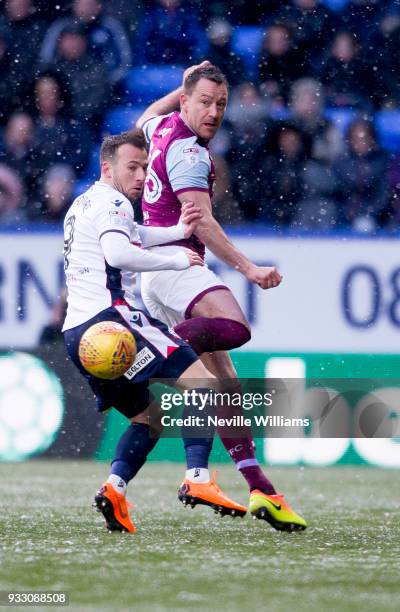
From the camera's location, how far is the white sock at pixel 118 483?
4.86m

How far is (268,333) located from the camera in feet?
29.4

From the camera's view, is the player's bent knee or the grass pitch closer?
the grass pitch

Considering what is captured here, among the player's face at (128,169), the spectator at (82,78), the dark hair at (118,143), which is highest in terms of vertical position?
the spectator at (82,78)

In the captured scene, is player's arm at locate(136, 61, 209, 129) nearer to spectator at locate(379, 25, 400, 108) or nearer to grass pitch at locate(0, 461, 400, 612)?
grass pitch at locate(0, 461, 400, 612)

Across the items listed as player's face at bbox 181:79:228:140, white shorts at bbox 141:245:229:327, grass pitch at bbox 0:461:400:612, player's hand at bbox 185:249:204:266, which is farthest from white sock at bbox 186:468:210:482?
player's face at bbox 181:79:228:140

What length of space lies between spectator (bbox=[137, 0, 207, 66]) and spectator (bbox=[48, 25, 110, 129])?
547 mm

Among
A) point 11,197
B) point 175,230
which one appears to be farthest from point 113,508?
point 11,197

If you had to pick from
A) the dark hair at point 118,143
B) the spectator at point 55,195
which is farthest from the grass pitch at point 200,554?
the spectator at point 55,195

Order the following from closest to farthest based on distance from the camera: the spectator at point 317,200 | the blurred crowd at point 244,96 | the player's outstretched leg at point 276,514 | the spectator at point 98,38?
the player's outstretched leg at point 276,514 → the spectator at point 317,200 → the blurred crowd at point 244,96 → the spectator at point 98,38

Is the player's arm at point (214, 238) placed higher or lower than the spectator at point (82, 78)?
lower

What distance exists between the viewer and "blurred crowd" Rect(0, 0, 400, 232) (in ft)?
31.6

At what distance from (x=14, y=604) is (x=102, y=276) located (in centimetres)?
200

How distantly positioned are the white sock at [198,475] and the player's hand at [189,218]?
927 mm

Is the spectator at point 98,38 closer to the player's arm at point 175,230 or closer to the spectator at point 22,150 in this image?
the spectator at point 22,150
